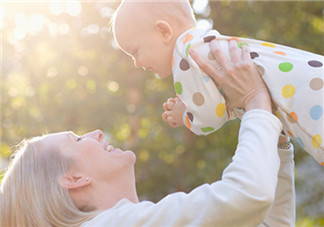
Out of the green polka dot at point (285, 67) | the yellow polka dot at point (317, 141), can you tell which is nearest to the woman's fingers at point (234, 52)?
the green polka dot at point (285, 67)

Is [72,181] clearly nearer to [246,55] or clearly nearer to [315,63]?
[246,55]

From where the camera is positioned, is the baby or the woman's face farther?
the woman's face

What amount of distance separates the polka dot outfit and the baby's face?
9 cm

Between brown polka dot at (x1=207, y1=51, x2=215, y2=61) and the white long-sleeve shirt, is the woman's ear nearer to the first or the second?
the white long-sleeve shirt

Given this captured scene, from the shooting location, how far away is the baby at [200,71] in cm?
188

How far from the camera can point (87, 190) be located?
2176 mm

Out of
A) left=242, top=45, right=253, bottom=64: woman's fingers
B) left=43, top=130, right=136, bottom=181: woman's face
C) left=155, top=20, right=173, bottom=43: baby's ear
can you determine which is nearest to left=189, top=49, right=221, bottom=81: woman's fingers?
left=242, top=45, right=253, bottom=64: woman's fingers

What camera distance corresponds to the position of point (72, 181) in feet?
7.07

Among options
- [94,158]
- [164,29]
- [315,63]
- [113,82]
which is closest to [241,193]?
[315,63]

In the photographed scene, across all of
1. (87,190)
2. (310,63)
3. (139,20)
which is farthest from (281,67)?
(87,190)

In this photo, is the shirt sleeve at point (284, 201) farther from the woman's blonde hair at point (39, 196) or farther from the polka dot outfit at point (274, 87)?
the woman's blonde hair at point (39, 196)

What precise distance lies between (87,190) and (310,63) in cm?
112

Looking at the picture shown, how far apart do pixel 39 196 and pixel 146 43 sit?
2.80 feet

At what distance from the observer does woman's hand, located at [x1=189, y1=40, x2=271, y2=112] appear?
1879 millimetres
